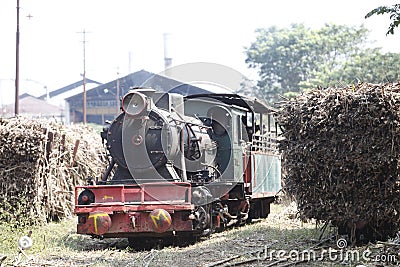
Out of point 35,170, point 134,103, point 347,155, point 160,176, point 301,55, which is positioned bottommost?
point 160,176

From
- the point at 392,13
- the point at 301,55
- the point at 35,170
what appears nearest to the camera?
the point at 392,13

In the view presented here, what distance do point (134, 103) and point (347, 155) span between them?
13.4 feet

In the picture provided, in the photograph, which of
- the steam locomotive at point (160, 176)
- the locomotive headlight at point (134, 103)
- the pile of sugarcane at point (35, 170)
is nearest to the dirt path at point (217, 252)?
the steam locomotive at point (160, 176)

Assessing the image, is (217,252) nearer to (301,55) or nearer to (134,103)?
(134,103)

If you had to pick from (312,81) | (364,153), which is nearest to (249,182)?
(364,153)

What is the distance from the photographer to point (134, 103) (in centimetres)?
1147

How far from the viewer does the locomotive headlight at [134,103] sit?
11.4 meters

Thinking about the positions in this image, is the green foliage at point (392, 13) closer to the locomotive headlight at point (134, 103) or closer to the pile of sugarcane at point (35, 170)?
the locomotive headlight at point (134, 103)

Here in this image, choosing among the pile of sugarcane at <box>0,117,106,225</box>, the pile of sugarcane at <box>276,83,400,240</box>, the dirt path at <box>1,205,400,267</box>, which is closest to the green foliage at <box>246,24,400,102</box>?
the pile of sugarcane at <box>0,117,106,225</box>

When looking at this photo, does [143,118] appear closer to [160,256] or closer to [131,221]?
[131,221]

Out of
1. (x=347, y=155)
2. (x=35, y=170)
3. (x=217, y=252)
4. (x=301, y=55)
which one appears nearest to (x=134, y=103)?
(x=217, y=252)

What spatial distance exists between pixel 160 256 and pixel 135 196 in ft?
4.56

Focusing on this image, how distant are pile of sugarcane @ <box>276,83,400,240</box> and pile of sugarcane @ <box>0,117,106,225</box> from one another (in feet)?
21.3

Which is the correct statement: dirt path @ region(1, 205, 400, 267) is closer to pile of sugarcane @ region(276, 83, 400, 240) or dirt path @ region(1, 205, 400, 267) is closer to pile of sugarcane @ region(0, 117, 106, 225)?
pile of sugarcane @ region(276, 83, 400, 240)
